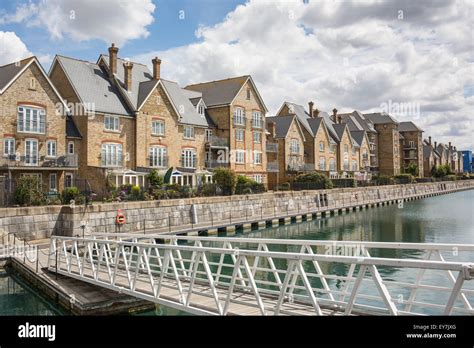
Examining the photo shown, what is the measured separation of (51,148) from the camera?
35688 millimetres

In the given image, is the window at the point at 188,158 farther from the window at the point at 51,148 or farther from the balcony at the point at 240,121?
the window at the point at 51,148

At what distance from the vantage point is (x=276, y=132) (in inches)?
2657

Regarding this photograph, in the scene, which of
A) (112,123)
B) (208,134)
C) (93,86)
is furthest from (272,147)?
(93,86)

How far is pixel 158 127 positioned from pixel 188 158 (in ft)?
17.3

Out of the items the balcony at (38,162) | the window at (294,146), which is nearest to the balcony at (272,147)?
the window at (294,146)

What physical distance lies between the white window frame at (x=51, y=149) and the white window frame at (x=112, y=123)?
191 inches

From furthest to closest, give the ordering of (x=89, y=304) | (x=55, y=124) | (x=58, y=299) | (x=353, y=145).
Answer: (x=353, y=145)
(x=55, y=124)
(x=58, y=299)
(x=89, y=304)

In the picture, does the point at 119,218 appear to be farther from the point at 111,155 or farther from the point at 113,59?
the point at 113,59

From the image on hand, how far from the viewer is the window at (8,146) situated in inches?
1283

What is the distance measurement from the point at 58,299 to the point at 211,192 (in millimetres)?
23723

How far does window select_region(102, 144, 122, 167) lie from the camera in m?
39.0

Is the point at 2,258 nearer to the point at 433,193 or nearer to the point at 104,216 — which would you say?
the point at 104,216

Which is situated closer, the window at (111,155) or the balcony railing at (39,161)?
the balcony railing at (39,161)
